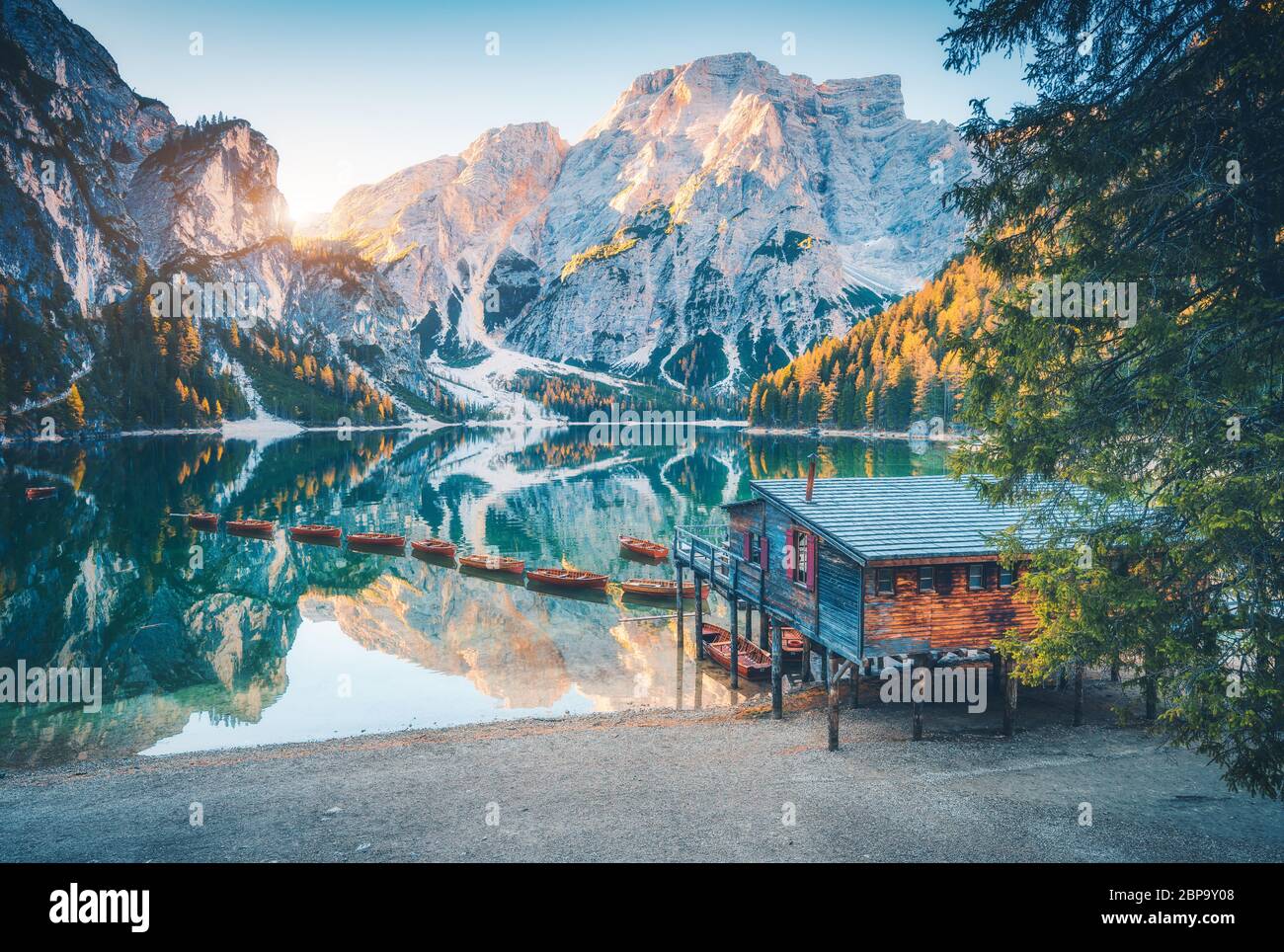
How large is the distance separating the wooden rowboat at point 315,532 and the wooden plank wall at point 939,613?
57.3 metres

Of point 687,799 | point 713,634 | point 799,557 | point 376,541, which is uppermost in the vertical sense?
point 799,557

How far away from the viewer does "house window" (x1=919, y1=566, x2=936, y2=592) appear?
22484mm

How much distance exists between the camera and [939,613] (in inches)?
891

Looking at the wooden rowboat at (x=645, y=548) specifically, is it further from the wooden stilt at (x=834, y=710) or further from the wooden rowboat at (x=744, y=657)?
the wooden stilt at (x=834, y=710)

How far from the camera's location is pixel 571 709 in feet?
102

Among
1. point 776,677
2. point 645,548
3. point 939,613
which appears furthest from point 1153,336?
point 645,548

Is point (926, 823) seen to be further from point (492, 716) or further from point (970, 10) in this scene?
point (492, 716)

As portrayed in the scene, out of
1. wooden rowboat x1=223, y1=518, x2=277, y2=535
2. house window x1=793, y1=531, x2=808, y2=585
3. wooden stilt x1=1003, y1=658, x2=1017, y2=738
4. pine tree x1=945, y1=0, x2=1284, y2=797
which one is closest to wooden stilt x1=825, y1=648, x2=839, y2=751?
house window x1=793, y1=531, x2=808, y2=585

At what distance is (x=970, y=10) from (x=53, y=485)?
108 meters

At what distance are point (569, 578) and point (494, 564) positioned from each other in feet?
28.6

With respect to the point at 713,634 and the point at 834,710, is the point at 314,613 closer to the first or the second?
the point at 713,634

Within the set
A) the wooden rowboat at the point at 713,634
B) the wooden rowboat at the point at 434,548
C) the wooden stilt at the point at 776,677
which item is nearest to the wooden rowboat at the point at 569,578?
the wooden rowboat at the point at 434,548

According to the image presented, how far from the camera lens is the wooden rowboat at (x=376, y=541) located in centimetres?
6575
